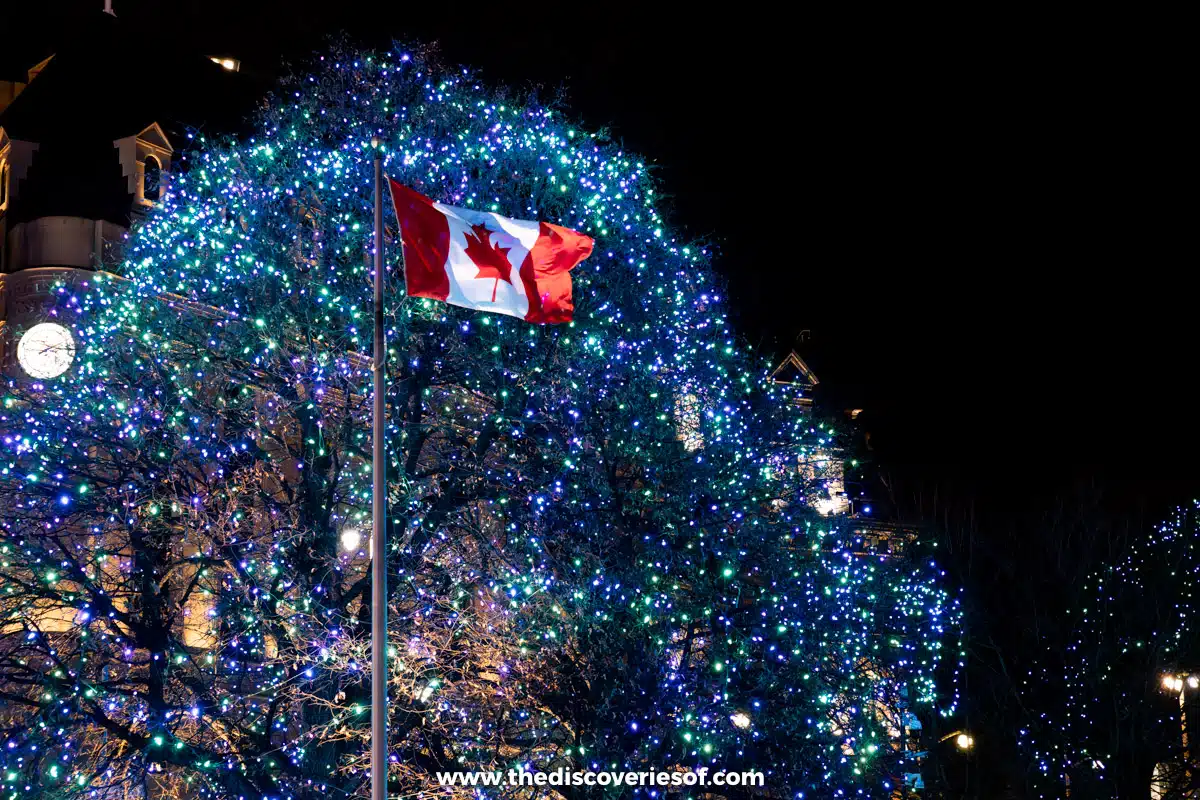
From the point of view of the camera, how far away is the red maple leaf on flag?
15.9 m

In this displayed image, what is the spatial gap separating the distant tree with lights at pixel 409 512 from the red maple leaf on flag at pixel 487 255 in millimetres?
3933

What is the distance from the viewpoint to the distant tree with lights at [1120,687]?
28.7m

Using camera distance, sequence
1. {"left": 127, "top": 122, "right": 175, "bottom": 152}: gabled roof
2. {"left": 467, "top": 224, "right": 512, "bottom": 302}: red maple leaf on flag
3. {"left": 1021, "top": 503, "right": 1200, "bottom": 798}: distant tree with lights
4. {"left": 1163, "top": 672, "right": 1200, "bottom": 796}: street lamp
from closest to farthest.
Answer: {"left": 467, "top": 224, "right": 512, "bottom": 302}: red maple leaf on flag < {"left": 1021, "top": 503, "right": 1200, "bottom": 798}: distant tree with lights < {"left": 1163, "top": 672, "right": 1200, "bottom": 796}: street lamp < {"left": 127, "top": 122, "right": 175, "bottom": 152}: gabled roof

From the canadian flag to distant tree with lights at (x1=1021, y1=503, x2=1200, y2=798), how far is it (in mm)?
18739

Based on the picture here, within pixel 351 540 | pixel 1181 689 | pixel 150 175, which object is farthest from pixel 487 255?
pixel 1181 689

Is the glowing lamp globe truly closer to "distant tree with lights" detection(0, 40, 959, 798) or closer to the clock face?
"distant tree with lights" detection(0, 40, 959, 798)

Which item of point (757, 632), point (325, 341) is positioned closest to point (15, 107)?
point (325, 341)

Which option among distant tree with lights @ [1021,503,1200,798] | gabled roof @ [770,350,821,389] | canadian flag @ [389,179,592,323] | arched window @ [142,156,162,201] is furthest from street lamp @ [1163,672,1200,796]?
arched window @ [142,156,162,201]

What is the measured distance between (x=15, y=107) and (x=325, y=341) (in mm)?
21260

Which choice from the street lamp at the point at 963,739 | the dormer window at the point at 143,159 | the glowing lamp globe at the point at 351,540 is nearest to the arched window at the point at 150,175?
the dormer window at the point at 143,159

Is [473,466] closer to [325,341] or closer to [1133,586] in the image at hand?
[325,341]

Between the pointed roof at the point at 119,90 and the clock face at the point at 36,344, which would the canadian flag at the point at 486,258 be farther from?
the pointed roof at the point at 119,90

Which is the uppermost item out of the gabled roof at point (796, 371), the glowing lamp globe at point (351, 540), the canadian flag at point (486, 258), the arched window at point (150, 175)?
the arched window at point (150, 175)

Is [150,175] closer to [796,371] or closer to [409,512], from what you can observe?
[409,512]
